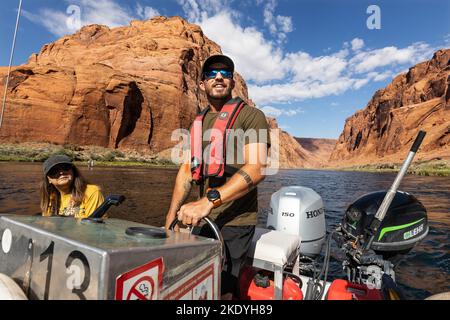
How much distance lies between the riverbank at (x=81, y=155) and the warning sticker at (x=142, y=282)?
136ft

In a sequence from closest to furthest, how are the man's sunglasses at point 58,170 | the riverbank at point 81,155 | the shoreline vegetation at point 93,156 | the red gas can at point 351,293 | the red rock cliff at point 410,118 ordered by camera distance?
the red gas can at point 351,293 → the man's sunglasses at point 58,170 → the riverbank at point 81,155 → the shoreline vegetation at point 93,156 → the red rock cliff at point 410,118

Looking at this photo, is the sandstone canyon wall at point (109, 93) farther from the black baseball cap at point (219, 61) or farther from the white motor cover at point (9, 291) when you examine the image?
the white motor cover at point (9, 291)

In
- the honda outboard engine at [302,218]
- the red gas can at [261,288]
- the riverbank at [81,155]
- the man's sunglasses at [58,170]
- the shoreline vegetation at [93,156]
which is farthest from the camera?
the shoreline vegetation at [93,156]

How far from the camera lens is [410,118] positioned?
8300 centimetres

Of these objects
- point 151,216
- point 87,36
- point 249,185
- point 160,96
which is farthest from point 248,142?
point 87,36

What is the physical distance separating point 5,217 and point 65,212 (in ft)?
6.18

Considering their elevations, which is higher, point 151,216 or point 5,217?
point 5,217

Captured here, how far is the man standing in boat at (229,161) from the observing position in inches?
74.3

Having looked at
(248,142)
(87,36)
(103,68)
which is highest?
(87,36)

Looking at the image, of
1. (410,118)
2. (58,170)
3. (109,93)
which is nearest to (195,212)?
(58,170)

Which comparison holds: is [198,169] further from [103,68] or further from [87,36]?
[87,36]

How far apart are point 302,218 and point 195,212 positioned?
264 centimetres

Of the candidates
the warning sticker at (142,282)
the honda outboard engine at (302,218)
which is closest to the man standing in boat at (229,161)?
the warning sticker at (142,282)
